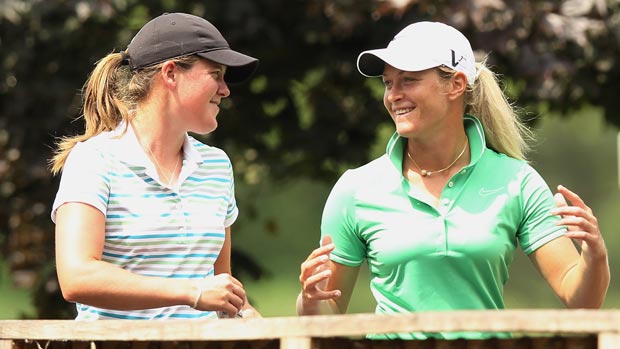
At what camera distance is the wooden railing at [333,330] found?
8.99ft

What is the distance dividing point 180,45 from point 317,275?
746 millimetres

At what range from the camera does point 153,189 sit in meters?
3.71

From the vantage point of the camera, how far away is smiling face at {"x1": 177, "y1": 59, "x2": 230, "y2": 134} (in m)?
3.82

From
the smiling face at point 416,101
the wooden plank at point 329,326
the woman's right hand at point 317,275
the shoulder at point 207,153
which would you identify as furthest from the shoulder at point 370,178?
the wooden plank at point 329,326

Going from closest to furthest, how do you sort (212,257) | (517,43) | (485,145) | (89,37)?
1. (212,257)
2. (485,145)
3. (517,43)
4. (89,37)

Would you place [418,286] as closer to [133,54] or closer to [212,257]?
[212,257]

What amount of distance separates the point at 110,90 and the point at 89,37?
4.16 m

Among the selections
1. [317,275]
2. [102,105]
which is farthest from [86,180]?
[317,275]

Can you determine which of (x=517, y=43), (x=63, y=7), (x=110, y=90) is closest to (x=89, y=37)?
(x=63, y=7)

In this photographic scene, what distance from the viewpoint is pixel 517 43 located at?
7520 mm

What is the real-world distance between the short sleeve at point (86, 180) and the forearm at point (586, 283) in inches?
49.4

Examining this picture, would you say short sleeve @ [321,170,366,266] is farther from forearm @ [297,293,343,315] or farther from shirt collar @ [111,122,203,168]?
shirt collar @ [111,122,203,168]

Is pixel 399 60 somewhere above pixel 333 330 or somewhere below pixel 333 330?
above

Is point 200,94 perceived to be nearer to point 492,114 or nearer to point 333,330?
point 492,114
